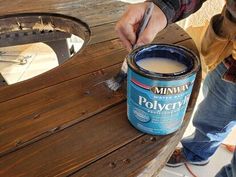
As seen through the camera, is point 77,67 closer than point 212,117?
Yes

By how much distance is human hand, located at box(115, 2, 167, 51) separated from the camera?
21.8 inches

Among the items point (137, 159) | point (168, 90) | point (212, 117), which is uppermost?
point (168, 90)

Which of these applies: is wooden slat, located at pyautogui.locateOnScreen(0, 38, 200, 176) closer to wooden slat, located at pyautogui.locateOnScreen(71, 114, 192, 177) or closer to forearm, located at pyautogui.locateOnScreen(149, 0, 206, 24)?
wooden slat, located at pyautogui.locateOnScreen(71, 114, 192, 177)

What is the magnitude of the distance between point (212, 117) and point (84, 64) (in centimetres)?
57

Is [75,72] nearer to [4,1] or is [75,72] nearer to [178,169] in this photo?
[4,1]

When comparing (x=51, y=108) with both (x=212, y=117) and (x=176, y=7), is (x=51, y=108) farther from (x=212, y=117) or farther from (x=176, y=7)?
(x=212, y=117)

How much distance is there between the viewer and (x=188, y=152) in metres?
1.20

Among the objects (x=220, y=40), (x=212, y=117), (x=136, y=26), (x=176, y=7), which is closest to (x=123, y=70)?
(x=136, y=26)

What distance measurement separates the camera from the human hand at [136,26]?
553 millimetres

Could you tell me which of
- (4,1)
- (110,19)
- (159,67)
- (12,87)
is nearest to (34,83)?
(12,87)

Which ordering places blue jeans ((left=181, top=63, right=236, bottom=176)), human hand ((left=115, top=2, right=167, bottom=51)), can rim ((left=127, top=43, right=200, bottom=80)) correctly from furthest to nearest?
1. blue jeans ((left=181, top=63, right=236, bottom=176))
2. human hand ((left=115, top=2, right=167, bottom=51))
3. can rim ((left=127, top=43, right=200, bottom=80))

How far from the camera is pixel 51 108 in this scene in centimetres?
52

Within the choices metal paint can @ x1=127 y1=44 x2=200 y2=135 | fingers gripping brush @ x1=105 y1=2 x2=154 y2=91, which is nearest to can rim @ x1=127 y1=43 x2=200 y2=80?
metal paint can @ x1=127 y1=44 x2=200 y2=135

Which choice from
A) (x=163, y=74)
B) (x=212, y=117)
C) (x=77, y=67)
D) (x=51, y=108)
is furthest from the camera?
(x=212, y=117)
